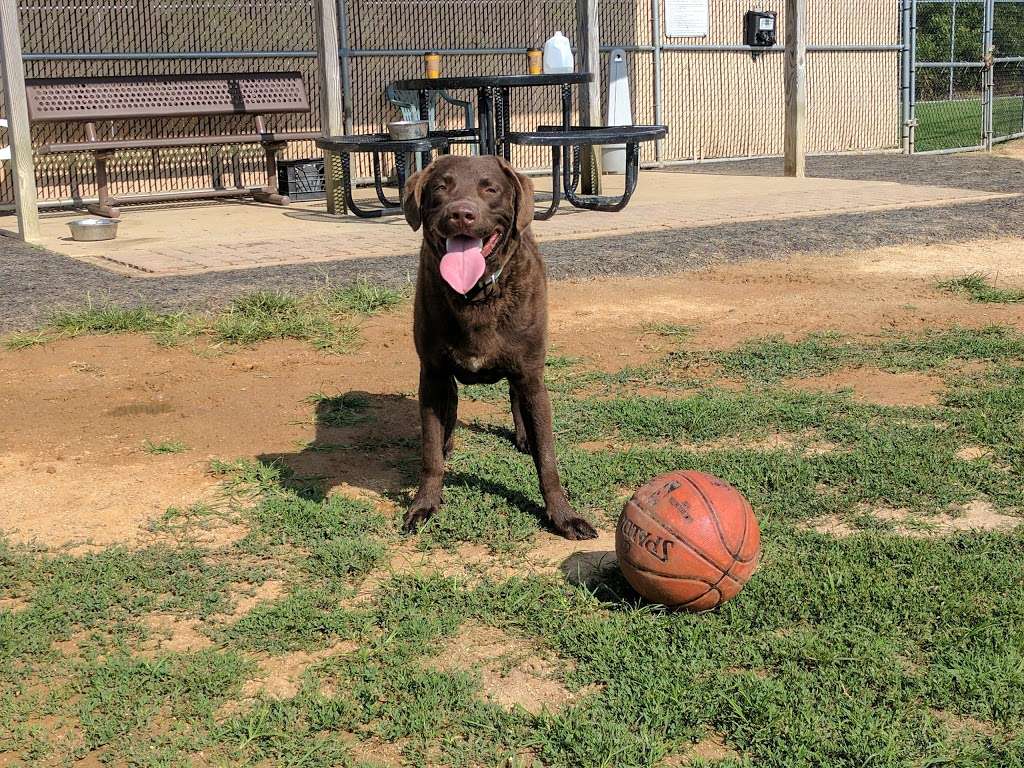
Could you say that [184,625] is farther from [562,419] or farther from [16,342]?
[16,342]

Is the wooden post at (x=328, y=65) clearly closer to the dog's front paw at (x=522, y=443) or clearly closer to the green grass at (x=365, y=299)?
the green grass at (x=365, y=299)

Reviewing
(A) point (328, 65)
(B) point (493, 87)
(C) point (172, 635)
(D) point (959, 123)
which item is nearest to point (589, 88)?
(B) point (493, 87)

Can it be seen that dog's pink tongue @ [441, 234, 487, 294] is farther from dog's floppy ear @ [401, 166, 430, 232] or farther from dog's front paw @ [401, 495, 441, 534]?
dog's front paw @ [401, 495, 441, 534]

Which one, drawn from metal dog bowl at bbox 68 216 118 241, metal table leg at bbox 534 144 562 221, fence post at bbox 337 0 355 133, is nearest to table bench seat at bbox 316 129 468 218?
metal table leg at bbox 534 144 562 221

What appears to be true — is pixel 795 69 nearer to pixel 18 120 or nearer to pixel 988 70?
pixel 988 70

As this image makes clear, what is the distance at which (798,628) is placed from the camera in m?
3.35

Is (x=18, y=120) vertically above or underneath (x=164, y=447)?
above

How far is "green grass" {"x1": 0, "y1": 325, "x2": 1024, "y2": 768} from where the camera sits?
9.30ft

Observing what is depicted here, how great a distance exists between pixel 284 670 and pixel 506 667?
587 mm

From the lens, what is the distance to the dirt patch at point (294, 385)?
4.66 m

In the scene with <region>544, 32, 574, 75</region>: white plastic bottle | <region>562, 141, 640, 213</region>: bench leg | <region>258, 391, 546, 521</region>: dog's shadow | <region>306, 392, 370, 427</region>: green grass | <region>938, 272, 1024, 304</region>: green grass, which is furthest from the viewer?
<region>544, 32, 574, 75</region>: white plastic bottle

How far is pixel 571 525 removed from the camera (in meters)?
4.09

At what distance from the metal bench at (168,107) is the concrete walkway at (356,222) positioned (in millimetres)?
530

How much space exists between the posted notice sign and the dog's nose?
14621 millimetres
